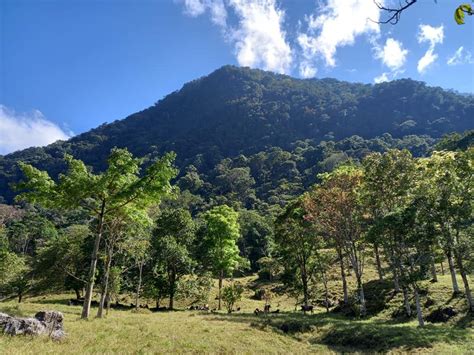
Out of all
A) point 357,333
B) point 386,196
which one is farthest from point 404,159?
point 357,333

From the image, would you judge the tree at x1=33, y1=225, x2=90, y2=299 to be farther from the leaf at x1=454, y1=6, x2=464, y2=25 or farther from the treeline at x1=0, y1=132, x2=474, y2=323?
the leaf at x1=454, y1=6, x2=464, y2=25

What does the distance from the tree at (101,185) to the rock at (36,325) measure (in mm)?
6951

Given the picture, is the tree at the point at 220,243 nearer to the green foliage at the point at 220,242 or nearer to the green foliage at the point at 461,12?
the green foliage at the point at 220,242

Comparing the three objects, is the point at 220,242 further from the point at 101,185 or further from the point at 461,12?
the point at 461,12

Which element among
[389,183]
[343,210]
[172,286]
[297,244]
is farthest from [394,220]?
[172,286]

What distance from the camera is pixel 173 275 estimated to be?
42.3 metres

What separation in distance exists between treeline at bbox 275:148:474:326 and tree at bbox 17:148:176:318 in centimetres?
1803

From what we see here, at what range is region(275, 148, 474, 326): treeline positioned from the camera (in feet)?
86.4

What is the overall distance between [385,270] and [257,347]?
38431mm

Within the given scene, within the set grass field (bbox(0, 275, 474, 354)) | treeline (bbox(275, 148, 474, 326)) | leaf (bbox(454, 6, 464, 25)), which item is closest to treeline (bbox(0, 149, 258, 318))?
grass field (bbox(0, 275, 474, 354))

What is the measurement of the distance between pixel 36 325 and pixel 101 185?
27.5 feet

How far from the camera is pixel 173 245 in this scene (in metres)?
40.3

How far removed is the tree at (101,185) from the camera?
19.4m

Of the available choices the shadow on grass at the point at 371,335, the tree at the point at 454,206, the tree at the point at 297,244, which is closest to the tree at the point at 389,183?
the tree at the point at 454,206
